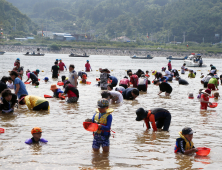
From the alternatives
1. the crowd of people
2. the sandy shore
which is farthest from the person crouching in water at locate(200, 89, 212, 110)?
the sandy shore

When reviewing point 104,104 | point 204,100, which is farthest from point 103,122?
point 204,100

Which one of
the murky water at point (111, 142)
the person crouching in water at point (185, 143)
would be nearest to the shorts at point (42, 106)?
the murky water at point (111, 142)

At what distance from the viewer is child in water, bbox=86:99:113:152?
247 inches

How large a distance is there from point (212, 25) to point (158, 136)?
565 ft

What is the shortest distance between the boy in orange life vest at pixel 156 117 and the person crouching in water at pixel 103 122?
170 cm

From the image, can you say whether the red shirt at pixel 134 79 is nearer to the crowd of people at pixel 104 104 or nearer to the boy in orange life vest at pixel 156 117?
the crowd of people at pixel 104 104

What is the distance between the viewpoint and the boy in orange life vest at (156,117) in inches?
314

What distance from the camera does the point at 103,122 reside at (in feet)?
21.0

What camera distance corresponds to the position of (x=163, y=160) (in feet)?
21.2

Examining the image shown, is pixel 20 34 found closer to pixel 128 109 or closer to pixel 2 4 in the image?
pixel 2 4

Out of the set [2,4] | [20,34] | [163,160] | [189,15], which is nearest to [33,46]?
[20,34]

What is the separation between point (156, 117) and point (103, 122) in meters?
2.48

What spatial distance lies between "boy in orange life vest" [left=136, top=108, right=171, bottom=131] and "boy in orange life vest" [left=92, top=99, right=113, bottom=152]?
5.56 feet

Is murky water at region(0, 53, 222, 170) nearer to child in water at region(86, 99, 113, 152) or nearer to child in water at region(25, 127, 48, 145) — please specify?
child in water at region(25, 127, 48, 145)
